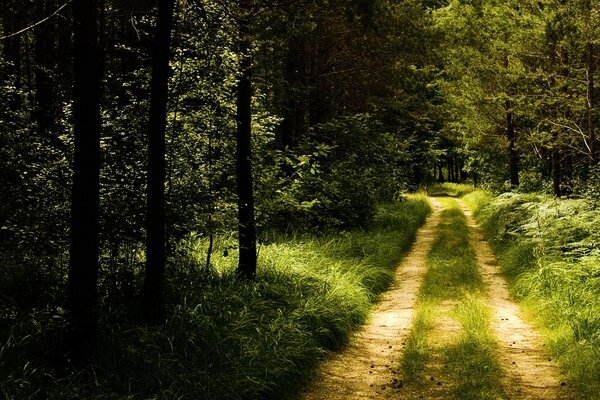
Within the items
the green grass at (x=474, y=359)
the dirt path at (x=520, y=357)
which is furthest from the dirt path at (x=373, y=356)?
the dirt path at (x=520, y=357)

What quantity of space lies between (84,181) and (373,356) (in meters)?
4.65

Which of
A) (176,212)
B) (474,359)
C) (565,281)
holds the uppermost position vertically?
(176,212)

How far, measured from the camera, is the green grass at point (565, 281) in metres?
6.63

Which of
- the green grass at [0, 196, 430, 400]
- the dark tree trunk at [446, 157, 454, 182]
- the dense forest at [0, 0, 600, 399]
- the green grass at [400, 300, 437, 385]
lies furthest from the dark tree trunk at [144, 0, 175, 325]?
the dark tree trunk at [446, 157, 454, 182]

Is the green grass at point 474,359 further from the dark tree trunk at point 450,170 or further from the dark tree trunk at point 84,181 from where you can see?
the dark tree trunk at point 450,170

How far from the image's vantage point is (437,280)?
11781 mm

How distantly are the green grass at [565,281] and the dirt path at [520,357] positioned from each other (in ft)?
0.57

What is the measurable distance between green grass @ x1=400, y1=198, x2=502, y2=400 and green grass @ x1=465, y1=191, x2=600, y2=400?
84cm

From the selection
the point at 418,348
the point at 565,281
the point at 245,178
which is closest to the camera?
the point at 418,348

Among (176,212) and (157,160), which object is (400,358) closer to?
(176,212)

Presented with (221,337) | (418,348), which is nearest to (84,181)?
(221,337)

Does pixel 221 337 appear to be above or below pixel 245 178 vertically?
below

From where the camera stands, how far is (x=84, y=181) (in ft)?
15.8

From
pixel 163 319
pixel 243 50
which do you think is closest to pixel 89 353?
pixel 163 319
